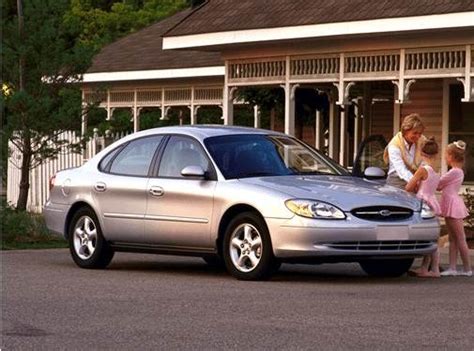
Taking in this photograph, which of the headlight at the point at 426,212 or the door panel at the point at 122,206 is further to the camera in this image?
the door panel at the point at 122,206

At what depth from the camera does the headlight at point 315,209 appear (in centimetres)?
1329

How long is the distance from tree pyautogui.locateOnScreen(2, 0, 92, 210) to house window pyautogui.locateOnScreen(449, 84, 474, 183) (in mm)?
6522

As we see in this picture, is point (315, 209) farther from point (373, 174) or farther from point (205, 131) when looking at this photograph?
point (205, 131)

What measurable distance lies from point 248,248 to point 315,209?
2.66 ft

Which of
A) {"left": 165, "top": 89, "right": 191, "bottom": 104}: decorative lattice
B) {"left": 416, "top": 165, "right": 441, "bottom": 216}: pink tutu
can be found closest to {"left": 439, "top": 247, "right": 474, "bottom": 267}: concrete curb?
{"left": 416, "top": 165, "right": 441, "bottom": 216}: pink tutu

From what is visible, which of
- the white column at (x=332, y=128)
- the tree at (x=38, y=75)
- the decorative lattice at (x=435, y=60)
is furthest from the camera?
the white column at (x=332, y=128)

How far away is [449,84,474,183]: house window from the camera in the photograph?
79.7 feet

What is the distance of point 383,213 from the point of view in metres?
13.5

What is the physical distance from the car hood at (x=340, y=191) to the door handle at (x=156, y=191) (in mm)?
1028

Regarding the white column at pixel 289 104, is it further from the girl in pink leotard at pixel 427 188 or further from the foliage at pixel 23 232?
the girl in pink leotard at pixel 427 188

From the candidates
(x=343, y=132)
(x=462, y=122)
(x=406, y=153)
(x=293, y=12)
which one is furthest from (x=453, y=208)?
(x=343, y=132)

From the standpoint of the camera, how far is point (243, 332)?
9.90m

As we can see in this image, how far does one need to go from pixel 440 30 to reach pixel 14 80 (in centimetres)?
810

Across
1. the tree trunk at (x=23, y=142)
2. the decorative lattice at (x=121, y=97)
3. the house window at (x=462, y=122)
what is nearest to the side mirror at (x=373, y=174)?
the house window at (x=462, y=122)
